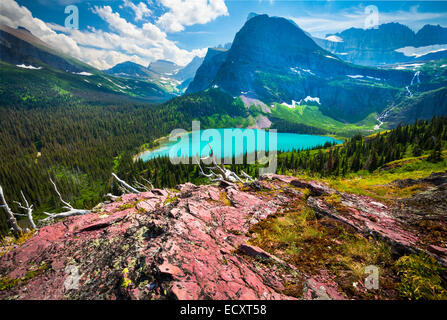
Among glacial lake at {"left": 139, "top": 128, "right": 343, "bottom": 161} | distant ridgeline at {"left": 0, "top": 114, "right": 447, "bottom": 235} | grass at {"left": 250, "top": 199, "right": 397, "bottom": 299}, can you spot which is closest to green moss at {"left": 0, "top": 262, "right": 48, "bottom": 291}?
grass at {"left": 250, "top": 199, "right": 397, "bottom": 299}

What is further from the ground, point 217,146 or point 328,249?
point 328,249

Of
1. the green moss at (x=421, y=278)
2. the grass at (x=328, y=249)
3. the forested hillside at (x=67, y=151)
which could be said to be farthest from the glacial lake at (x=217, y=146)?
the green moss at (x=421, y=278)

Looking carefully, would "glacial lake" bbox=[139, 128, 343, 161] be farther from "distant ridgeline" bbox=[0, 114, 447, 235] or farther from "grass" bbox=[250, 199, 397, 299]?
"grass" bbox=[250, 199, 397, 299]

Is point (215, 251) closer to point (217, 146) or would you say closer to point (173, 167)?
point (173, 167)

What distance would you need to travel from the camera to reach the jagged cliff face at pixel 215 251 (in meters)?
4.48

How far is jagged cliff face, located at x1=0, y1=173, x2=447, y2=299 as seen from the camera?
4.48 metres

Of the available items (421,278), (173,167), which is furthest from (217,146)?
(421,278)

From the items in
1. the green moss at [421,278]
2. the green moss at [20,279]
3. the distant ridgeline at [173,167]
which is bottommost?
the distant ridgeline at [173,167]

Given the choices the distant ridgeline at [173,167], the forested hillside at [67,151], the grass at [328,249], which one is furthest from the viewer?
the forested hillside at [67,151]

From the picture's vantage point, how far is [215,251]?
5.78 m

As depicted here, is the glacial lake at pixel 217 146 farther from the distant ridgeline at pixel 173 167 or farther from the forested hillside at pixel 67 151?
the distant ridgeline at pixel 173 167
